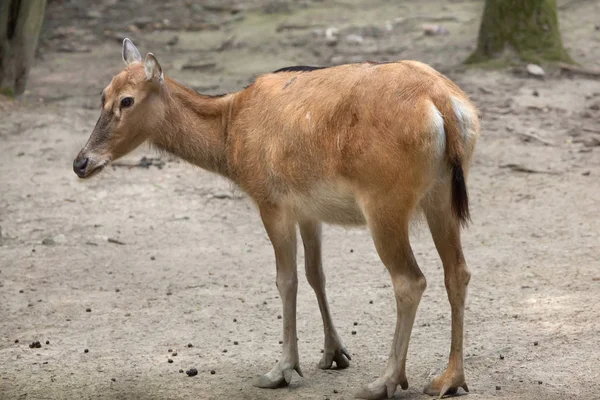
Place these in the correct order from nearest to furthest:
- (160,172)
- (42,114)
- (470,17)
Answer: (160,172) < (42,114) < (470,17)

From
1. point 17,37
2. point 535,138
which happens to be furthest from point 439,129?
point 17,37

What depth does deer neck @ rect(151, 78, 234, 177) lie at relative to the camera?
6.15 metres

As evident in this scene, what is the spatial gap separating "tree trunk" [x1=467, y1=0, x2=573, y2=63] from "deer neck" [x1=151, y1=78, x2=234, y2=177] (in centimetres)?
654

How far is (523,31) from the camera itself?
39.3 ft

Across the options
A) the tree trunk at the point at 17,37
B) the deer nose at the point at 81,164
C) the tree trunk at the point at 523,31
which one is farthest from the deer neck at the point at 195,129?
the tree trunk at the point at 523,31

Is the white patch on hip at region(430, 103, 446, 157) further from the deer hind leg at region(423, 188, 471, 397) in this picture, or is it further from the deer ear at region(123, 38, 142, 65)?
the deer ear at region(123, 38, 142, 65)

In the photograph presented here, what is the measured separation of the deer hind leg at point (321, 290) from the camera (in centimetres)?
600

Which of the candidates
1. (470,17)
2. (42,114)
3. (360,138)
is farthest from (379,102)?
(470,17)

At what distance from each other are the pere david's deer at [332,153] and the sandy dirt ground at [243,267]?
0.52 metres

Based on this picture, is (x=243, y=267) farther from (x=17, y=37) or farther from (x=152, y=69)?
(x=17, y=37)

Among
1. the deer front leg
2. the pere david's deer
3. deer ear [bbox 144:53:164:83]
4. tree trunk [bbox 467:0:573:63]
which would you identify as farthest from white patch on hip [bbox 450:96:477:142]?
tree trunk [bbox 467:0:573:63]

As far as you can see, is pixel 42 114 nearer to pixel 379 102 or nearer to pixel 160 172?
pixel 160 172

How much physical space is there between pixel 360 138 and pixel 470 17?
34.0 feet

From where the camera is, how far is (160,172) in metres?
9.83
